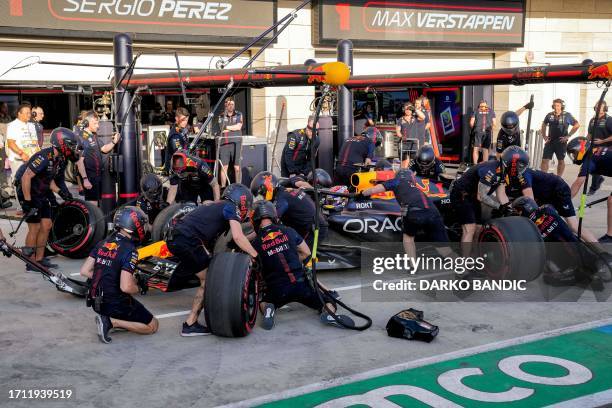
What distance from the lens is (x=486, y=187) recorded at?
876cm

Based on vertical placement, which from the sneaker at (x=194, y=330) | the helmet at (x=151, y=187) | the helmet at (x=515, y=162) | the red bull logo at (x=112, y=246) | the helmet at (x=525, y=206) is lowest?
the sneaker at (x=194, y=330)

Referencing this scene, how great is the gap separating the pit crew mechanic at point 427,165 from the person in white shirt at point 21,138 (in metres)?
6.60

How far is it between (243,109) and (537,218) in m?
11.0

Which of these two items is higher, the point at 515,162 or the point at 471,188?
the point at 515,162

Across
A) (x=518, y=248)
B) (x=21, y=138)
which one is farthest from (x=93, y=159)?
(x=518, y=248)

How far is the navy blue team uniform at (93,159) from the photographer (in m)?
11.2

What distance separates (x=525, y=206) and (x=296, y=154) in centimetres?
523

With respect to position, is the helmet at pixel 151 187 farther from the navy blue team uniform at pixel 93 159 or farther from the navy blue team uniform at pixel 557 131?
the navy blue team uniform at pixel 557 131

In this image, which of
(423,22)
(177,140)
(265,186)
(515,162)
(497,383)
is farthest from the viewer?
(423,22)

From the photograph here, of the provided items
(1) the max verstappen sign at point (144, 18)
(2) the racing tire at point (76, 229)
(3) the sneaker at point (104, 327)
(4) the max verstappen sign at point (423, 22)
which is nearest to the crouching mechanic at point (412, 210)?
(3) the sneaker at point (104, 327)

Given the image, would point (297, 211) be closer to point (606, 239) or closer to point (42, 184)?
point (42, 184)

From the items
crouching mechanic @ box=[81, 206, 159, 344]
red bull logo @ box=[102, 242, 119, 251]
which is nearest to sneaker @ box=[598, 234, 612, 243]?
crouching mechanic @ box=[81, 206, 159, 344]

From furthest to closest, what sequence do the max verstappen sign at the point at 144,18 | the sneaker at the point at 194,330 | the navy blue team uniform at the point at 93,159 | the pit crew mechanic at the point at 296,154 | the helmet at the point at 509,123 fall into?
the max verstappen sign at the point at 144,18, the pit crew mechanic at the point at 296,154, the helmet at the point at 509,123, the navy blue team uniform at the point at 93,159, the sneaker at the point at 194,330

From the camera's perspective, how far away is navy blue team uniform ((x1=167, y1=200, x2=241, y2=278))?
7137mm
